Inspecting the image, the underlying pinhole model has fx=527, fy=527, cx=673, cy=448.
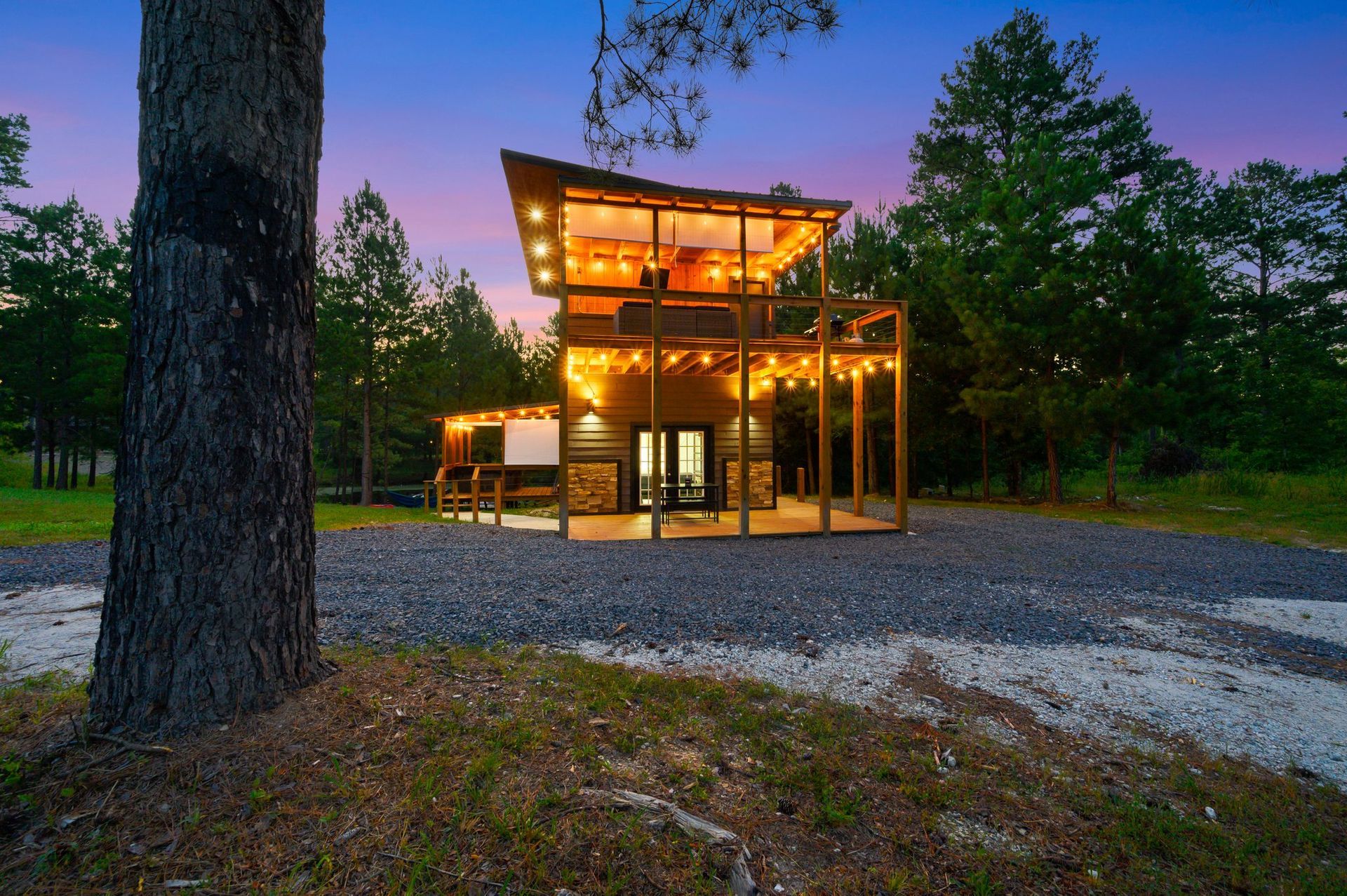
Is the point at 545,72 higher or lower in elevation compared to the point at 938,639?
higher

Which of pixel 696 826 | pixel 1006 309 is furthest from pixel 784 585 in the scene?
pixel 1006 309

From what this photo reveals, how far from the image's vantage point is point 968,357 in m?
15.0

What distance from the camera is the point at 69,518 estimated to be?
9.68m

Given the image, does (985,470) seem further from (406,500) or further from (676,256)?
(406,500)

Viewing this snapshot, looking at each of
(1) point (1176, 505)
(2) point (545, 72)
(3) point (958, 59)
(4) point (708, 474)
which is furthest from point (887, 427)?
(2) point (545, 72)

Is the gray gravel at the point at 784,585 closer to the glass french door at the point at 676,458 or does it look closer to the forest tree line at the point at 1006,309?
the glass french door at the point at 676,458

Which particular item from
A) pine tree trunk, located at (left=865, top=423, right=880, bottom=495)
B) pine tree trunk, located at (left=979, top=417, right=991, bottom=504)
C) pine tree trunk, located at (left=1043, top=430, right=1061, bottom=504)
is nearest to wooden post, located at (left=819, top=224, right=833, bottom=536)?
pine tree trunk, located at (left=865, top=423, right=880, bottom=495)

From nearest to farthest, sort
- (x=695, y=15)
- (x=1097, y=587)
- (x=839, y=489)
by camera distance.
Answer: (x=695, y=15) < (x=1097, y=587) < (x=839, y=489)

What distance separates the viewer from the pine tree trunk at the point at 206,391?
6.43 feet

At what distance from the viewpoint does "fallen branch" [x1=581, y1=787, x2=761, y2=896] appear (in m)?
1.45

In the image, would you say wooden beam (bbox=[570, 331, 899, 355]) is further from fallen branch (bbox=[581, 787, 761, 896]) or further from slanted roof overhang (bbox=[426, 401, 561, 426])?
fallen branch (bbox=[581, 787, 761, 896])

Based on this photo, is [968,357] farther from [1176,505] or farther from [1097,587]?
[1097,587]

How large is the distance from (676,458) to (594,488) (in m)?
2.01

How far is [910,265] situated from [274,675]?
18837 millimetres
